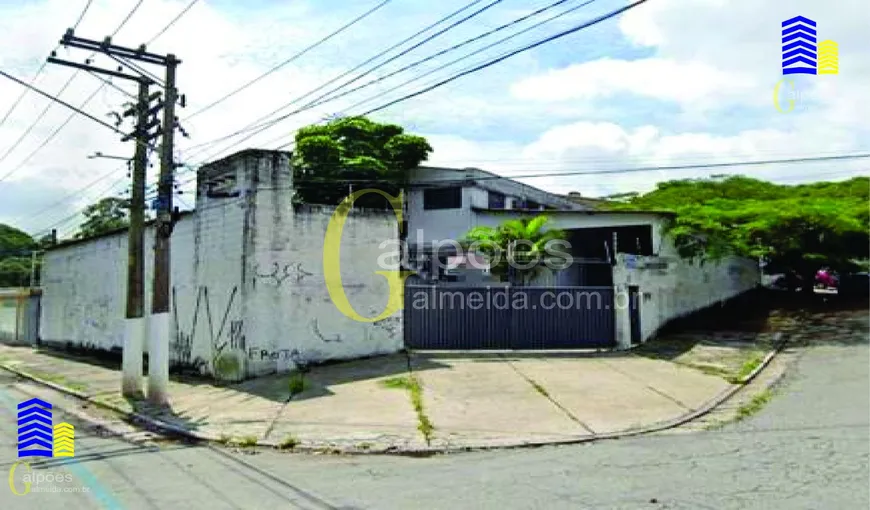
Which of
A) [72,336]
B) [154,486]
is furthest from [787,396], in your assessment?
[72,336]

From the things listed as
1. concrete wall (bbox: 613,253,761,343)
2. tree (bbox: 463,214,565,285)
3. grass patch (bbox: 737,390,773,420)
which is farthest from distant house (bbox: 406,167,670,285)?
grass patch (bbox: 737,390,773,420)

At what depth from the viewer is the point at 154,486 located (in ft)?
21.6

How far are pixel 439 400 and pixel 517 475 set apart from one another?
4179 mm

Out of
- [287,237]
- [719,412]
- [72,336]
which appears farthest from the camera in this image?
[72,336]

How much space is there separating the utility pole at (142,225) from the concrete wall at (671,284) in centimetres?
1054

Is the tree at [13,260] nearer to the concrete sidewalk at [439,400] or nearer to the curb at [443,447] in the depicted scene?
the concrete sidewalk at [439,400]

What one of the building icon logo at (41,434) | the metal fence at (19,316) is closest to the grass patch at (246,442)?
the building icon logo at (41,434)

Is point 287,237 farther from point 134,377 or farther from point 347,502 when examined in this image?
point 347,502

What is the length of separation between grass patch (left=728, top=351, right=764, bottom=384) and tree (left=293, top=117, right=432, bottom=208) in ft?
56.6

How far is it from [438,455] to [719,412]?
5.11m

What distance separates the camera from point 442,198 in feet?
93.0

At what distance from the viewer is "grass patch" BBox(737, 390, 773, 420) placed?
33.2ft

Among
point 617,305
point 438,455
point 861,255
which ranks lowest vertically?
point 438,455

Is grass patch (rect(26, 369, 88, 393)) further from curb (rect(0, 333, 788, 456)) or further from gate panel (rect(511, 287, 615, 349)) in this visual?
gate panel (rect(511, 287, 615, 349))
